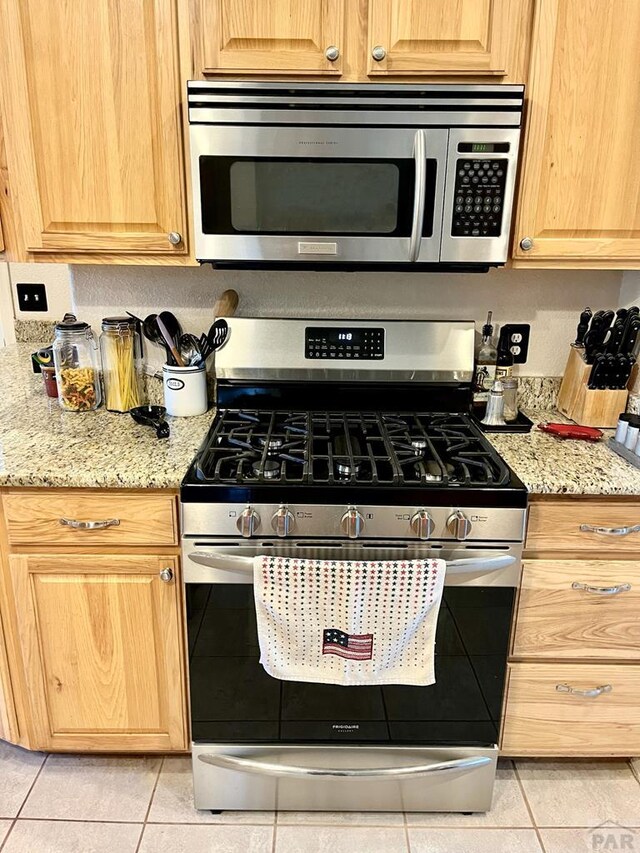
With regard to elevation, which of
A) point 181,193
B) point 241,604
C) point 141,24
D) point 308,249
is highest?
point 141,24

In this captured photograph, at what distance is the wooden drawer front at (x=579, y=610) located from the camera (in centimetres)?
159

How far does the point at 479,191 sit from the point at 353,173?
311 millimetres

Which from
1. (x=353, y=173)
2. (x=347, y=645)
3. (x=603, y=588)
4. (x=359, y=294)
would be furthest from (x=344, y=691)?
(x=353, y=173)

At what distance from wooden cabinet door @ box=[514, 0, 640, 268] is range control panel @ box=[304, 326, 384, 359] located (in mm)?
477

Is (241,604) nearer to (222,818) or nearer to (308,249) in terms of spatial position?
(222,818)

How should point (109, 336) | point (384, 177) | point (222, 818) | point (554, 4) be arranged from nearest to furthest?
point (554, 4) < point (384, 177) < point (222, 818) < point (109, 336)

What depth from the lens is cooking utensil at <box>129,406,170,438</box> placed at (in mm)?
1731

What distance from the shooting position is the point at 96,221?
165 centimetres

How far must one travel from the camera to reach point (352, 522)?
1.46m

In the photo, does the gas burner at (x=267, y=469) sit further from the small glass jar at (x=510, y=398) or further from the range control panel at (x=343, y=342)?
the small glass jar at (x=510, y=398)

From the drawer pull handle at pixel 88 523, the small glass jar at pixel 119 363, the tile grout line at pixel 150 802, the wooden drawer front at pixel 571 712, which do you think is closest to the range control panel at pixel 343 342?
the small glass jar at pixel 119 363

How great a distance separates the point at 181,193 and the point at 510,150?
812 millimetres

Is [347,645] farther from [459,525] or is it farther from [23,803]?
[23,803]

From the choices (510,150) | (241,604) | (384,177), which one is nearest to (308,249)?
(384,177)
